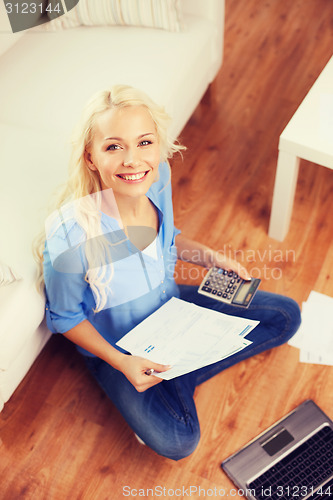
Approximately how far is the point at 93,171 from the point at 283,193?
27.3 inches

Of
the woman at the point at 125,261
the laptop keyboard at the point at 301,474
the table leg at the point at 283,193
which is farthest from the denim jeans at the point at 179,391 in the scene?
the table leg at the point at 283,193

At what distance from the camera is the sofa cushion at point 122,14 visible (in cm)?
161

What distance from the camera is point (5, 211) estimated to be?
1.25 metres

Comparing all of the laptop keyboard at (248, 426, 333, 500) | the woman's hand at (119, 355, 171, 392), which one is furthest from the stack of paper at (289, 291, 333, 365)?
the woman's hand at (119, 355, 171, 392)

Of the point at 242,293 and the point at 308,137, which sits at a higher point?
the point at 308,137

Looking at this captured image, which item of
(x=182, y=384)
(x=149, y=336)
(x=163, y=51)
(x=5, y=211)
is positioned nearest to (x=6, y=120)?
(x=5, y=211)

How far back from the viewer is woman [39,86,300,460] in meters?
1.01

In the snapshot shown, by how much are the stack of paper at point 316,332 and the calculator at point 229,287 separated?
286mm

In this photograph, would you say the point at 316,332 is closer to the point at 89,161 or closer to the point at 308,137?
the point at 308,137

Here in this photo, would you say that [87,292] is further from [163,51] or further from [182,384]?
[163,51]

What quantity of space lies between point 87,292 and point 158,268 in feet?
0.59

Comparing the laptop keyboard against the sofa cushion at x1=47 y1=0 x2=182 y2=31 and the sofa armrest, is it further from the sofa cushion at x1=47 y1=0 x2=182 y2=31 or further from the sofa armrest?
the sofa armrest

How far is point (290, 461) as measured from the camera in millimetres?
1285

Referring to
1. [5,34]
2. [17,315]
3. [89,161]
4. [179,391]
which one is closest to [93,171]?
[89,161]
